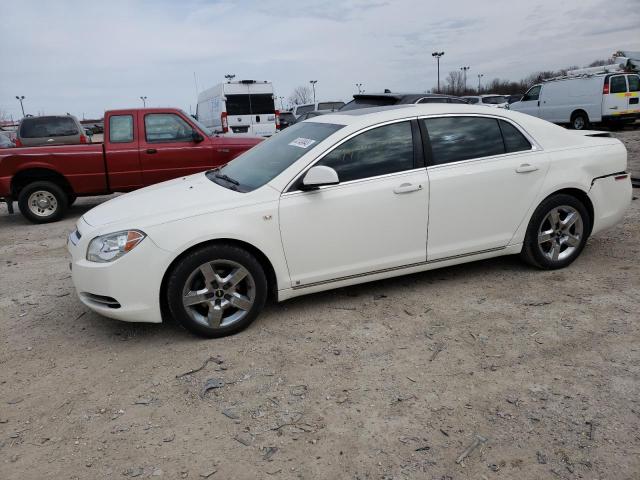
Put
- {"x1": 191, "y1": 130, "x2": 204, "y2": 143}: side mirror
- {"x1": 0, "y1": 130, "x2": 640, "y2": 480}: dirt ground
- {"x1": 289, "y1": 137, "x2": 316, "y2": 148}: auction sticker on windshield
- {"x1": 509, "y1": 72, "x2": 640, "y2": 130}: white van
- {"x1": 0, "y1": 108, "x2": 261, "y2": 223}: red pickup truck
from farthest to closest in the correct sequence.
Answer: {"x1": 509, "y1": 72, "x2": 640, "y2": 130}: white van → {"x1": 191, "y1": 130, "x2": 204, "y2": 143}: side mirror → {"x1": 0, "y1": 108, "x2": 261, "y2": 223}: red pickup truck → {"x1": 289, "y1": 137, "x2": 316, "y2": 148}: auction sticker on windshield → {"x1": 0, "y1": 130, "x2": 640, "y2": 480}: dirt ground

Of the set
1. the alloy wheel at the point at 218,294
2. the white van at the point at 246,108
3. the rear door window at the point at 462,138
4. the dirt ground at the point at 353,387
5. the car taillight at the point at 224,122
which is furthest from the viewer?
the white van at the point at 246,108

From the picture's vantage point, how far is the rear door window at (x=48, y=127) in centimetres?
1143

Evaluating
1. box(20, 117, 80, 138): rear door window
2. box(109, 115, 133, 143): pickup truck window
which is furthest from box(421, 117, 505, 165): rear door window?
box(20, 117, 80, 138): rear door window

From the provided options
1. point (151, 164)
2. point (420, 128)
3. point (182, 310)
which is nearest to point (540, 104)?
point (151, 164)

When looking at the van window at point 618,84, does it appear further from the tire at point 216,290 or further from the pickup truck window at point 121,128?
the tire at point 216,290

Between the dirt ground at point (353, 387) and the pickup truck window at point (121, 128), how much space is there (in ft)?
14.7

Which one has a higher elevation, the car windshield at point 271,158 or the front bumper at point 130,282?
the car windshield at point 271,158

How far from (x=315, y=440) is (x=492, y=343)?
4.93ft

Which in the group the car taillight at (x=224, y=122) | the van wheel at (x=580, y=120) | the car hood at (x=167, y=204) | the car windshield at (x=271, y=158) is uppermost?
the car taillight at (x=224, y=122)

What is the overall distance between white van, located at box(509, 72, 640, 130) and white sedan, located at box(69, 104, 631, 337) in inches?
605

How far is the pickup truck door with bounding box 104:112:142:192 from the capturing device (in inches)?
333

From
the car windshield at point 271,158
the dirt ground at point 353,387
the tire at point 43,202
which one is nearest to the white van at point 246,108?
the tire at point 43,202

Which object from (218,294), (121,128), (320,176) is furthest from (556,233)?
(121,128)

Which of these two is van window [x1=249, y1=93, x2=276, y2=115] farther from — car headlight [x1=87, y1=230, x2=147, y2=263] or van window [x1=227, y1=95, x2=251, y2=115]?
car headlight [x1=87, y1=230, x2=147, y2=263]
